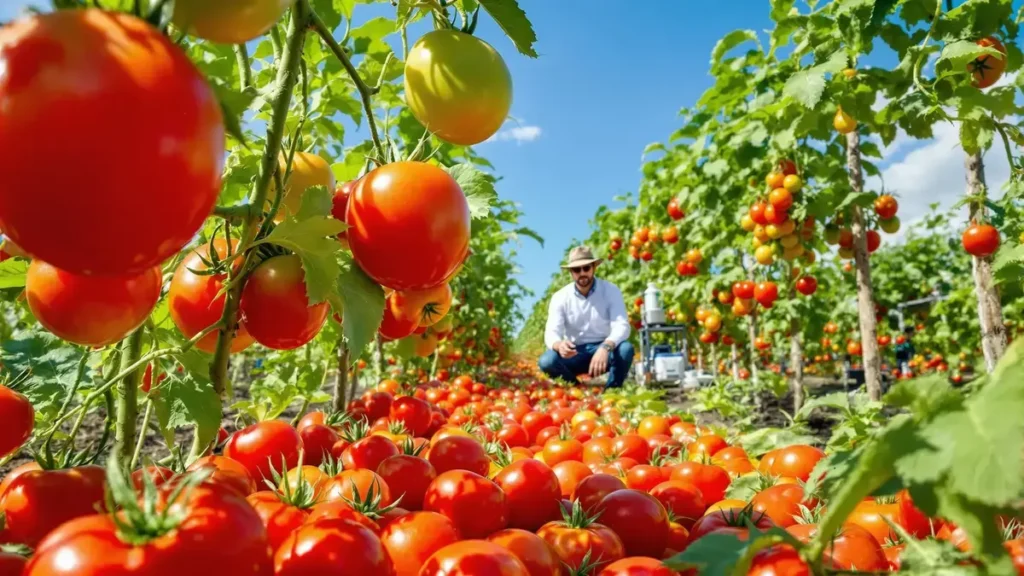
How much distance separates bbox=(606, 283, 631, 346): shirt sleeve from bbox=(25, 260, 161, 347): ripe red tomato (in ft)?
19.3

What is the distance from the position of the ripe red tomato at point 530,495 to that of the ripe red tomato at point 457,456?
130 mm

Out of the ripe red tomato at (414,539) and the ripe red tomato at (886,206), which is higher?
the ripe red tomato at (886,206)

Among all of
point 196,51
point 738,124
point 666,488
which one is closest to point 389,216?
point 666,488

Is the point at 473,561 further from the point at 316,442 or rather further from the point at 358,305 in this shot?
the point at 316,442

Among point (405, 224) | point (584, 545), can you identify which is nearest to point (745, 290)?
point (584, 545)

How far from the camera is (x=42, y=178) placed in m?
0.48

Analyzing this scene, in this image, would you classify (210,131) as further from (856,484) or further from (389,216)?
(856,484)

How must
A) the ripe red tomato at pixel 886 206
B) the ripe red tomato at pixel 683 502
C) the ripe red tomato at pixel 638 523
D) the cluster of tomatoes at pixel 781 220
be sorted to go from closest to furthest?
the ripe red tomato at pixel 638 523 → the ripe red tomato at pixel 683 502 → the cluster of tomatoes at pixel 781 220 → the ripe red tomato at pixel 886 206

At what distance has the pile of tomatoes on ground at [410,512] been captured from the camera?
0.61 m

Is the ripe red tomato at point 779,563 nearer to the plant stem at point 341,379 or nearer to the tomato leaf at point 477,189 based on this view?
the tomato leaf at point 477,189

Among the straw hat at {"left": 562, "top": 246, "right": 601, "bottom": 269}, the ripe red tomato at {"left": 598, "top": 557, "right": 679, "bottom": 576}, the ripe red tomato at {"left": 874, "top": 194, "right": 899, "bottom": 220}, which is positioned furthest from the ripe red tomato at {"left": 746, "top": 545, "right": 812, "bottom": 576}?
the straw hat at {"left": 562, "top": 246, "right": 601, "bottom": 269}

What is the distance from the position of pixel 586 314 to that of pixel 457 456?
5902 mm

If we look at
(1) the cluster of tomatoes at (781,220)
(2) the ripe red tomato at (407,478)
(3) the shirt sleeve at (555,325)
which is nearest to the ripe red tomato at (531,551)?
(2) the ripe red tomato at (407,478)

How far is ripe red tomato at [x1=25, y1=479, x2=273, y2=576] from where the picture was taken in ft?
1.87
